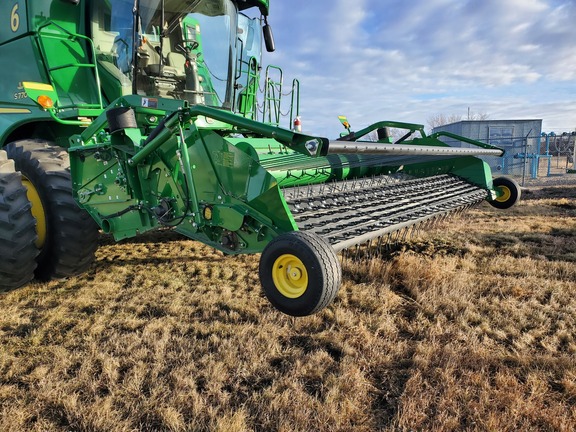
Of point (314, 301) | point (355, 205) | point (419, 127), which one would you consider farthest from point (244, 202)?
point (419, 127)

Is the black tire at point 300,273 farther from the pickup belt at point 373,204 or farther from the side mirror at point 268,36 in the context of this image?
the side mirror at point 268,36

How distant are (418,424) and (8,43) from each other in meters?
4.64

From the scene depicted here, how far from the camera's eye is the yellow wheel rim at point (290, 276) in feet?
6.83

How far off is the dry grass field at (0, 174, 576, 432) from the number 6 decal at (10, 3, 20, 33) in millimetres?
2356

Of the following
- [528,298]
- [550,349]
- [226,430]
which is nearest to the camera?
[226,430]

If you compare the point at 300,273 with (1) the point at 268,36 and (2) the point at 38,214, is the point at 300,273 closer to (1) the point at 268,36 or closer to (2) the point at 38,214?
(2) the point at 38,214

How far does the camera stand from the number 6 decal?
3885mm

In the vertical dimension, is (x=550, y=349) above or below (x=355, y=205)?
below

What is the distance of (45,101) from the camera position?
346 centimetres

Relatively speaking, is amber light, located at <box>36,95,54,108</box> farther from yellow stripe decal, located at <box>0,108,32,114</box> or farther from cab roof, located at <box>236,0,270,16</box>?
cab roof, located at <box>236,0,270,16</box>

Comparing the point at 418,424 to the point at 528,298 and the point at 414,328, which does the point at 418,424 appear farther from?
the point at 528,298

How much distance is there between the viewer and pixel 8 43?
4.04 m

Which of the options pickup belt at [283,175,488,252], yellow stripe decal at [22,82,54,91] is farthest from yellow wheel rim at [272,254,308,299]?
yellow stripe decal at [22,82,54,91]

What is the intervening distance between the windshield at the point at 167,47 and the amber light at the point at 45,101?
1.77ft
